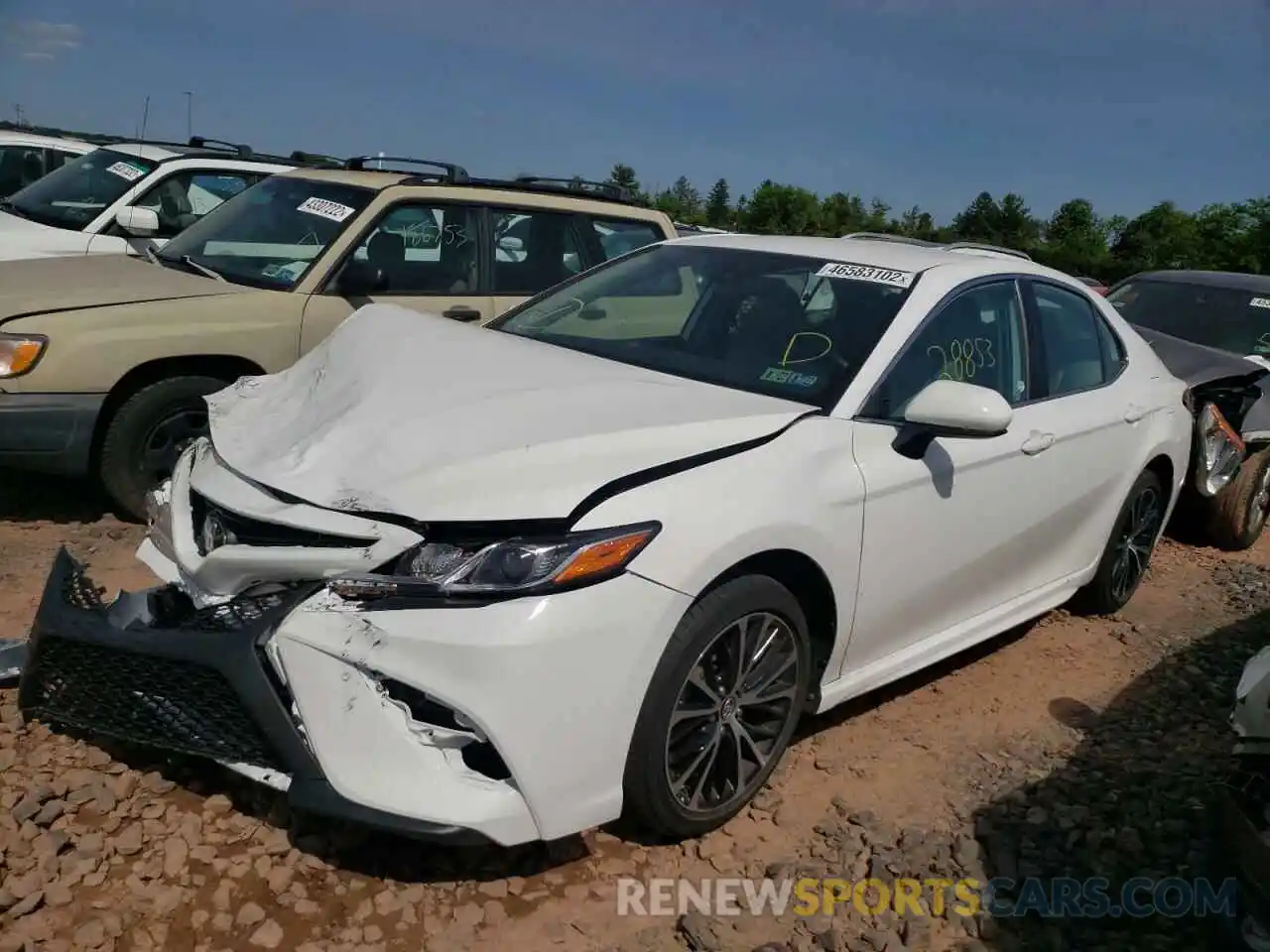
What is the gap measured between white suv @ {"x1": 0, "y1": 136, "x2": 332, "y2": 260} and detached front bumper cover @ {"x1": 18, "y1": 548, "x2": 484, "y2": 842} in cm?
434

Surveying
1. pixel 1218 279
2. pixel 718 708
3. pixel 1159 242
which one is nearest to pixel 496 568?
pixel 718 708

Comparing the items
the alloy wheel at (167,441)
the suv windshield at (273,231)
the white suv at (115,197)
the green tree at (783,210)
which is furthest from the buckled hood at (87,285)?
the green tree at (783,210)

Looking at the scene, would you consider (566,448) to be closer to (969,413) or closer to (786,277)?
(969,413)

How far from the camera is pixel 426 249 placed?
582 centimetres

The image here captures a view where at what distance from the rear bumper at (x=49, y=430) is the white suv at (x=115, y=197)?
87.9 inches

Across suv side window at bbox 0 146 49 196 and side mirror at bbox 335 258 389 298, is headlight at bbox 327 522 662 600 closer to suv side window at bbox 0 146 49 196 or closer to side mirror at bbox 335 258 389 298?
side mirror at bbox 335 258 389 298

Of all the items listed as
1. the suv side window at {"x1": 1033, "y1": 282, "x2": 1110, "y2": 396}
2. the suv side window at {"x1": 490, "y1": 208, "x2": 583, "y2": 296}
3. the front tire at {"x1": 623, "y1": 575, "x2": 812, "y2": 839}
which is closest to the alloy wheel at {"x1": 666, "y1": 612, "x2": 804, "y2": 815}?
the front tire at {"x1": 623, "y1": 575, "x2": 812, "y2": 839}

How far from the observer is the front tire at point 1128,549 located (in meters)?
4.80

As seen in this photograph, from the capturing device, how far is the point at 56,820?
280 cm

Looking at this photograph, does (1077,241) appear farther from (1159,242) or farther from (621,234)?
(621,234)

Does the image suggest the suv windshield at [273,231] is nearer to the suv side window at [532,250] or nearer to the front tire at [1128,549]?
the suv side window at [532,250]

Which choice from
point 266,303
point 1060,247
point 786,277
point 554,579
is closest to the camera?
point 554,579

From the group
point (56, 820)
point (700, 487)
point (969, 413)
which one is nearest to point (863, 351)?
point (969, 413)

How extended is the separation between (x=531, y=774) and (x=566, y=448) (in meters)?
0.80
